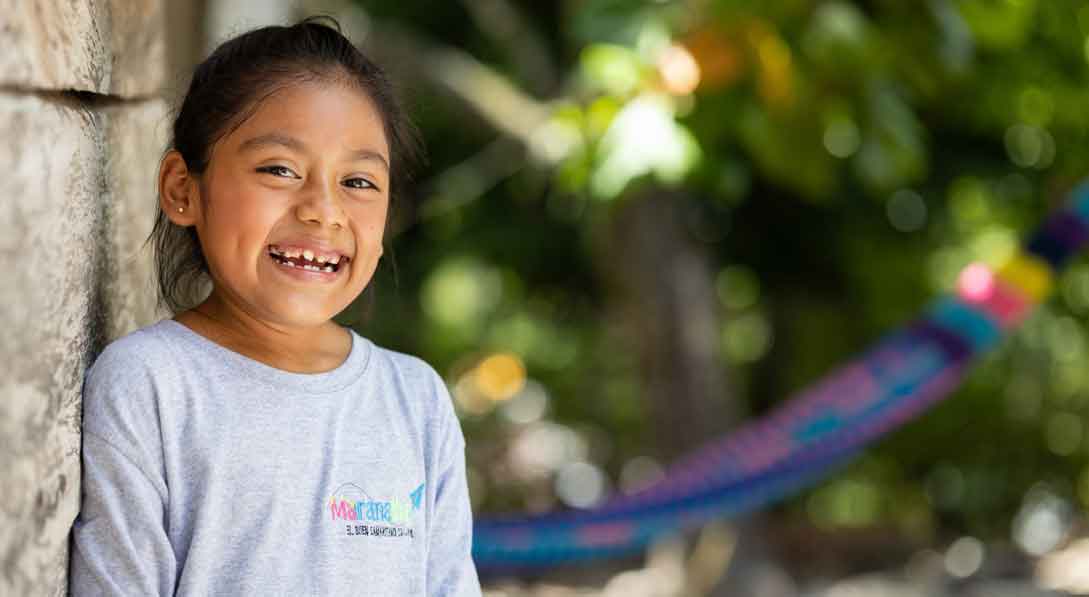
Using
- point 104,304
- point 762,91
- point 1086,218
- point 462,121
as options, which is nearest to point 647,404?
point 462,121

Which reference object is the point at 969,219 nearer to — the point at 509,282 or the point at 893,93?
the point at 509,282

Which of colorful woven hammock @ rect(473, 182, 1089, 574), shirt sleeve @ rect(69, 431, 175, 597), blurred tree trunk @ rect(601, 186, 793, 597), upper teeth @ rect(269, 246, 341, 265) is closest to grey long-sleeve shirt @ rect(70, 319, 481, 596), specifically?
shirt sleeve @ rect(69, 431, 175, 597)

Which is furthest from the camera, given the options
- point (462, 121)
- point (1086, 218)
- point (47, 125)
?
point (462, 121)

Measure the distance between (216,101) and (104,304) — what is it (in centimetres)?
23

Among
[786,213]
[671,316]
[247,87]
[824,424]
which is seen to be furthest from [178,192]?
[786,213]

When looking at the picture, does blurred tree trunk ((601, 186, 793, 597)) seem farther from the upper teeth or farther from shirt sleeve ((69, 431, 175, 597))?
shirt sleeve ((69, 431, 175, 597))

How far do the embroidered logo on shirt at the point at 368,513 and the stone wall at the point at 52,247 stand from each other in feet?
0.77

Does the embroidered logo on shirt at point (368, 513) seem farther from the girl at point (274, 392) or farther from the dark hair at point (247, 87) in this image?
the dark hair at point (247, 87)

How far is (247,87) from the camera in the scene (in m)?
1.51

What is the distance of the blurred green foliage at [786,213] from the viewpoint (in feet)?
10.3

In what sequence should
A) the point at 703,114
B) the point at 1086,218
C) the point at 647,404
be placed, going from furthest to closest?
the point at 647,404 → the point at 1086,218 → the point at 703,114

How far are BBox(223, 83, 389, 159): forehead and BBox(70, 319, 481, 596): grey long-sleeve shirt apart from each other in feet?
0.67

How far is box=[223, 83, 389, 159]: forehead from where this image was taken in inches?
58.6

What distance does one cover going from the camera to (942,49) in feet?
9.87
